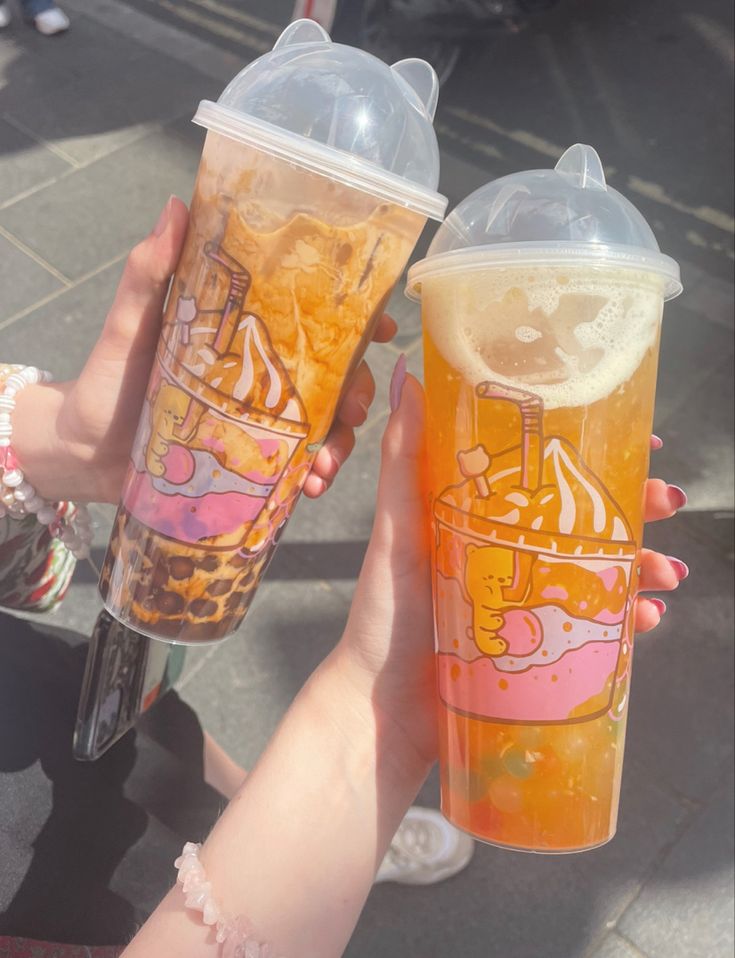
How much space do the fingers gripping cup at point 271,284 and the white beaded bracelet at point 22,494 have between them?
1.13ft

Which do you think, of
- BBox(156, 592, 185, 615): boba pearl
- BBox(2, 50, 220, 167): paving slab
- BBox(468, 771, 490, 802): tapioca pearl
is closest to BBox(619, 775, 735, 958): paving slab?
BBox(468, 771, 490, 802): tapioca pearl

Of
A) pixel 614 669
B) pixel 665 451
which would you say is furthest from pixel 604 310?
pixel 665 451

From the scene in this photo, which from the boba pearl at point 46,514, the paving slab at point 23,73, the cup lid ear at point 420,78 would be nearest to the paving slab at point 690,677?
the boba pearl at point 46,514

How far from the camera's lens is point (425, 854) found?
6.55 ft

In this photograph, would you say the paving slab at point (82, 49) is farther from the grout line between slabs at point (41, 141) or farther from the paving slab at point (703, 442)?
the paving slab at point (703, 442)

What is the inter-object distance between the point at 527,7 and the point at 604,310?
4095 millimetres

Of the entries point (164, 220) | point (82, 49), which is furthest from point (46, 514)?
point (82, 49)

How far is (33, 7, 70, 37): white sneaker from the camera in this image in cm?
422

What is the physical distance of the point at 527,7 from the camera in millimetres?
4434

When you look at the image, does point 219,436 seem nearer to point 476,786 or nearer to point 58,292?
point 476,786

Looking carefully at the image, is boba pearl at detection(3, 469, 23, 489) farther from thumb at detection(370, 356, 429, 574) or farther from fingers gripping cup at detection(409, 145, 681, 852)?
fingers gripping cup at detection(409, 145, 681, 852)

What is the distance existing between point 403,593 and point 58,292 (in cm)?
231

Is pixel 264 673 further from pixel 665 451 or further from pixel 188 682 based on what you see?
pixel 665 451

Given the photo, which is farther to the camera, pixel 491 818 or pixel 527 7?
pixel 527 7
